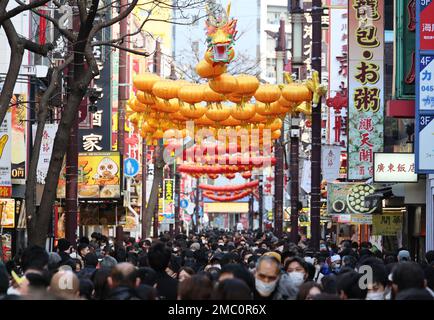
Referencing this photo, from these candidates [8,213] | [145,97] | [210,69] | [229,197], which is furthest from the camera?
[229,197]

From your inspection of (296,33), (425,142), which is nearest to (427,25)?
(425,142)

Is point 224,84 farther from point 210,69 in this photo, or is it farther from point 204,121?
point 204,121

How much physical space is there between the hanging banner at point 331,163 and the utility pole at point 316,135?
9.48 m

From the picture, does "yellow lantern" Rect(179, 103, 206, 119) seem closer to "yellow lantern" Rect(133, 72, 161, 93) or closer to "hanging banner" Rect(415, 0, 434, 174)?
"yellow lantern" Rect(133, 72, 161, 93)

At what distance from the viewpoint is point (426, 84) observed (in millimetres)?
22859

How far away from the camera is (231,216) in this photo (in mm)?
186375

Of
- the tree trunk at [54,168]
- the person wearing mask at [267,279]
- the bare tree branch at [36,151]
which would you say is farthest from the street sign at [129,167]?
the person wearing mask at [267,279]

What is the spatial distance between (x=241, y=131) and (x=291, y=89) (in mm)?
5767

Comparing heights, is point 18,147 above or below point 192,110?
below

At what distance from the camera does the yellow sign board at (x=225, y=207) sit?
161625mm

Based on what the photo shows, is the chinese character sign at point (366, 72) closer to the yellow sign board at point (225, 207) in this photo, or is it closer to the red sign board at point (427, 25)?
the red sign board at point (427, 25)

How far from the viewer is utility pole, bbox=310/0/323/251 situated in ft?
100

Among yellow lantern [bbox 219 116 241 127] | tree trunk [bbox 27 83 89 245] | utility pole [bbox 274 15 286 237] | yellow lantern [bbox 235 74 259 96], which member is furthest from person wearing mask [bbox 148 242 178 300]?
utility pole [bbox 274 15 286 237]

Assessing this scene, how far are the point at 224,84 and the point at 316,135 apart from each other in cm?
344
